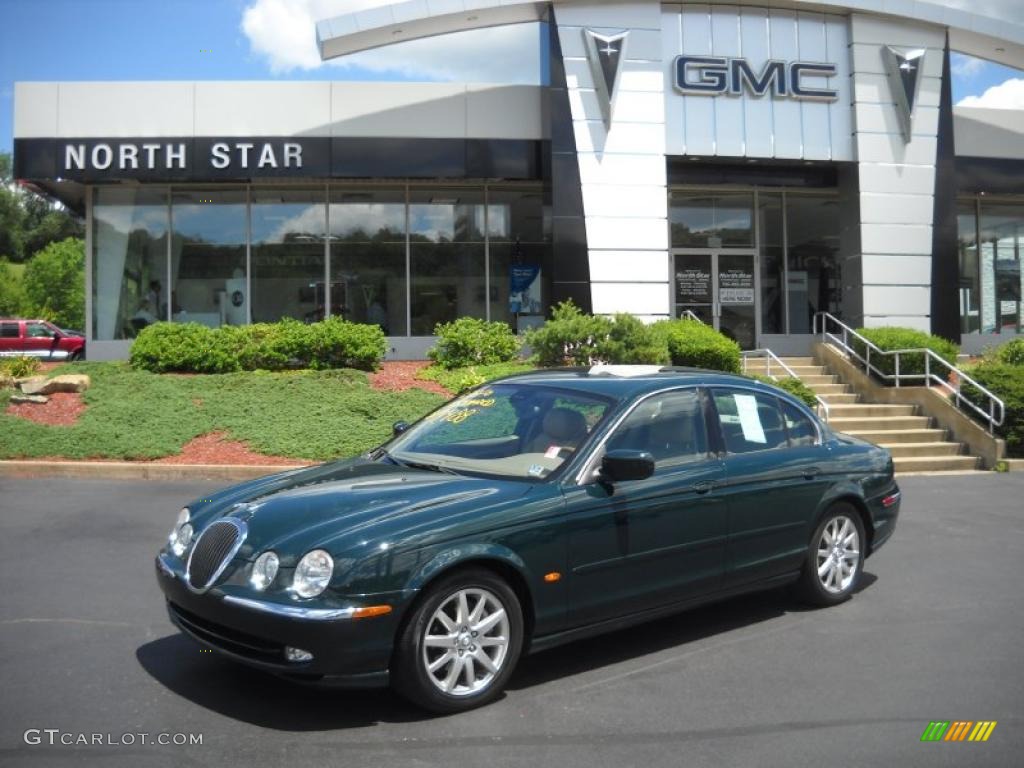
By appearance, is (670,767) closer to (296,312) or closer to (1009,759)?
(1009,759)

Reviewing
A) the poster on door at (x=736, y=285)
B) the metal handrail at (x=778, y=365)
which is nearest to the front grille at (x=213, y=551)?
the metal handrail at (x=778, y=365)

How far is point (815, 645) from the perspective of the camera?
5477 mm

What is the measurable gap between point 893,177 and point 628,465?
16.8 m

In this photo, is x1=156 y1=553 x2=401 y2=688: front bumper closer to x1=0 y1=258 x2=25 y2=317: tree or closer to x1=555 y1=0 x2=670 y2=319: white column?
x1=555 y1=0 x2=670 y2=319: white column

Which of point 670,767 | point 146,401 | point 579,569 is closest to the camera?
point 670,767

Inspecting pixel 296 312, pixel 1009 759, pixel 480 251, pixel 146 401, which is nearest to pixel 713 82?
pixel 480 251

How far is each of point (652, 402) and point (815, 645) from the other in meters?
1.70

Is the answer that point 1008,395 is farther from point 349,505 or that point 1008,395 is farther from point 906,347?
point 349,505

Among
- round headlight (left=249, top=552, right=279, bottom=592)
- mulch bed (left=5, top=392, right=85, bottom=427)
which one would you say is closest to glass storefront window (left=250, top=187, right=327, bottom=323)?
mulch bed (left=5, top=392, right=85, bottom=427)

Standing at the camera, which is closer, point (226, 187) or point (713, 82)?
point (713, 82)

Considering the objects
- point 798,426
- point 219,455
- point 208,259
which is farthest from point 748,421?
point 208,259

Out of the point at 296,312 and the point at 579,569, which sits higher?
the point at 296,312

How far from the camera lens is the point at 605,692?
4.65 m

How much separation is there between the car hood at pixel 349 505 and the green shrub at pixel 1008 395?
12.0 m
